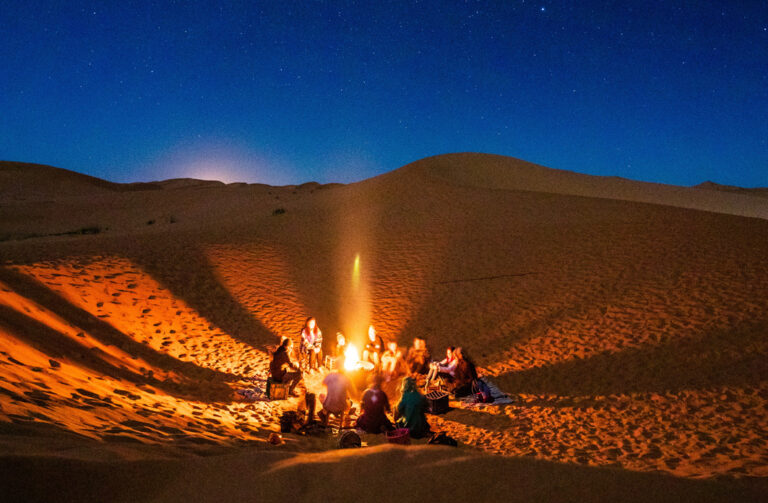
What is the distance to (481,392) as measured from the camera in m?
8.23

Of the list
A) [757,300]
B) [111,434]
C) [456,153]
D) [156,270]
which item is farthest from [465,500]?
[456,153]

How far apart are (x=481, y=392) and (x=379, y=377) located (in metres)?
2.09

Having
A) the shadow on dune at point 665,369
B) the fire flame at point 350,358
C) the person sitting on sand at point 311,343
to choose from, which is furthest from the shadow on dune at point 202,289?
the shadow on dune at point 665,369

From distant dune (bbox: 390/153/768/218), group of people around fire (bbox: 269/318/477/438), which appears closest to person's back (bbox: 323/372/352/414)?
group of people around fire (bbox: 269/318/477/438)

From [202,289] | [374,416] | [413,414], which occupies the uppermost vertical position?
[202,289]

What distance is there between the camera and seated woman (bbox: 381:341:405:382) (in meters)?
9.36

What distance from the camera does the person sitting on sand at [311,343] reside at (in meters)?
10.2

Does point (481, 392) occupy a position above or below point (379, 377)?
below

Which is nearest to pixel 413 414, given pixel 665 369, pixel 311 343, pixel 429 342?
pixel 311 343

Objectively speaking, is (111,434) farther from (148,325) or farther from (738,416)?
(738,416)

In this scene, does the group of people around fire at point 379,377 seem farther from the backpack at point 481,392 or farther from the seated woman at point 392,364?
the backpack at point 481,392

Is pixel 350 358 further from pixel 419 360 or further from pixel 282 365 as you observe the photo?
pixel 282 365

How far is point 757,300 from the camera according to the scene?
35.4ft

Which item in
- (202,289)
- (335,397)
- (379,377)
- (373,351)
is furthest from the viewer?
(202,289)
